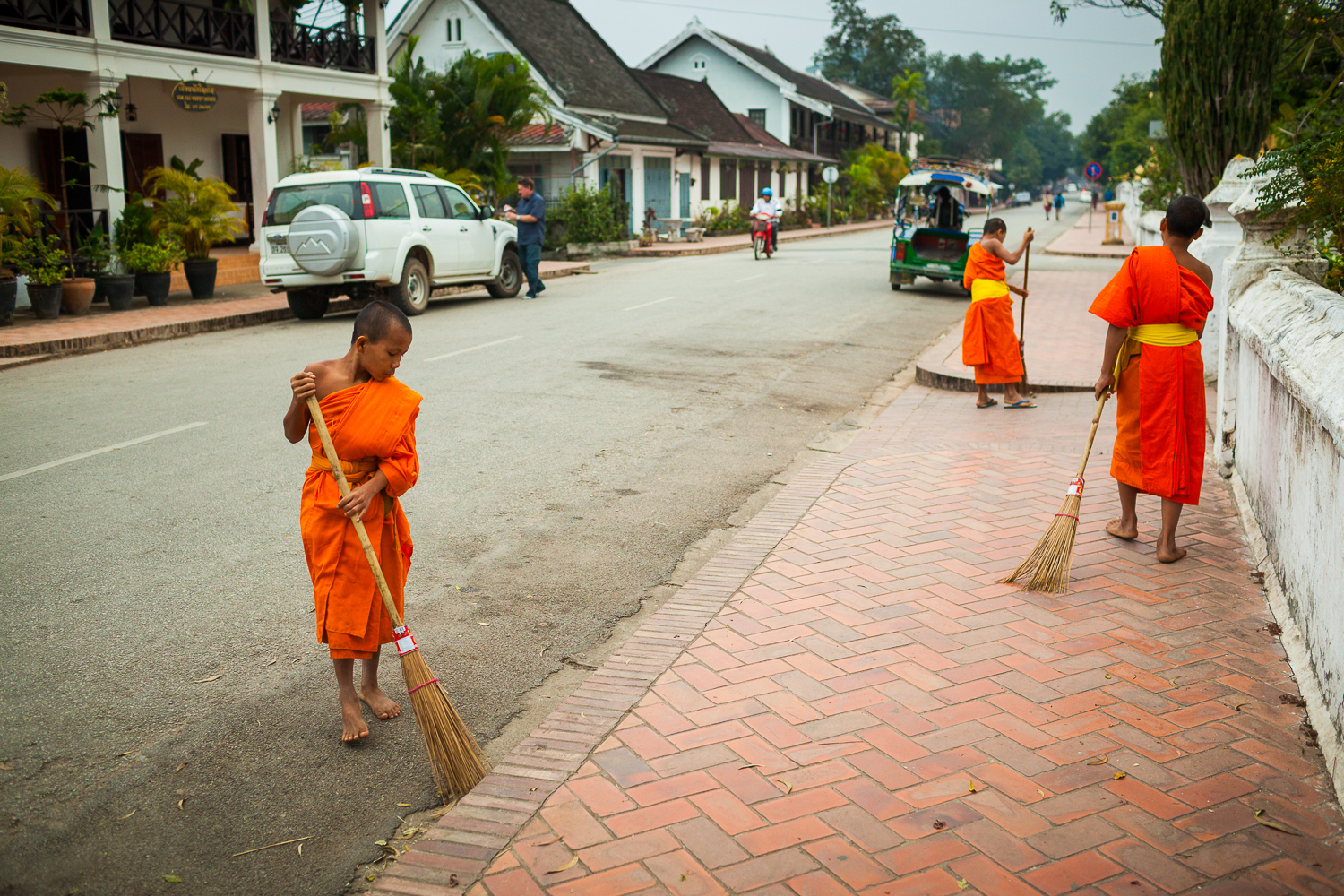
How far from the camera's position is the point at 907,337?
14.0 metres

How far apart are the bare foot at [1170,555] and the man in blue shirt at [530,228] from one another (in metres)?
13.2

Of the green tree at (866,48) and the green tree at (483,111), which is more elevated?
the green tree at (866,48)

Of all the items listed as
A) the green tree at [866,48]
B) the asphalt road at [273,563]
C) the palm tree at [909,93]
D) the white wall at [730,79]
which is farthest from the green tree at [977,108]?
the asphalt road at [273,563]

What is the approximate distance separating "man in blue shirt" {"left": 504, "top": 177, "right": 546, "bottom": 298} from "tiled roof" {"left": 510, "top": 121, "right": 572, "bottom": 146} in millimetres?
14596

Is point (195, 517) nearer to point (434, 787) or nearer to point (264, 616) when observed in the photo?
point (264, 616)

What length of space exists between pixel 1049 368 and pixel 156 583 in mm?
8555

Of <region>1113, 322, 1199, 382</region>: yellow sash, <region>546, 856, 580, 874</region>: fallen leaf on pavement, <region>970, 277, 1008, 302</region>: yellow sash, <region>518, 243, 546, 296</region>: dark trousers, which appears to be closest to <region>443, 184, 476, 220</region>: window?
<region>518, 243, 546, 296</region>: dark trousers

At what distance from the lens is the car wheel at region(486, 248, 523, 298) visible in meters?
17.7

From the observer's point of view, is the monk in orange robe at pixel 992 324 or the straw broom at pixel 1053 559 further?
the monk in orange robe at pixel 992 324

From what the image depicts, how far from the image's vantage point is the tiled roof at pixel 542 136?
31.5 meters

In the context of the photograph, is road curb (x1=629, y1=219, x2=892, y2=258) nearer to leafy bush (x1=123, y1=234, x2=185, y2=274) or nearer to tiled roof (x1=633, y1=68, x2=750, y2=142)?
tiled roof (x1=633, y1=68, x2=750, y2=142)

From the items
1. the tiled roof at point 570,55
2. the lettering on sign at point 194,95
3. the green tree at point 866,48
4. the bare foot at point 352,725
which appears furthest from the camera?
the green tree at point 866,48

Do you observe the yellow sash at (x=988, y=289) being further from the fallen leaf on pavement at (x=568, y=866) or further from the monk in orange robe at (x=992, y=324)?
the fallen leaf on pavement at (x=568, y=866)

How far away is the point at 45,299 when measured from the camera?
14.2m
